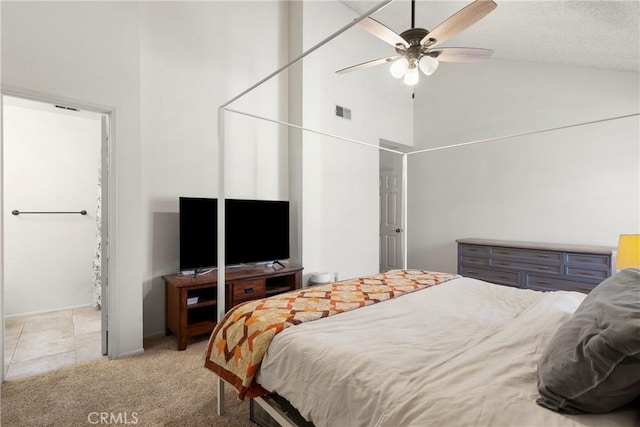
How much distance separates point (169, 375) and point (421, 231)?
419cm

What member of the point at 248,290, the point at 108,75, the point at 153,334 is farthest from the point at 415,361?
the point at 108,75

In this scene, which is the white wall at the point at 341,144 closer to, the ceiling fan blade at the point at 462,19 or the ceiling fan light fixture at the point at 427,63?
the ceiling fan light fixture at the point at 427,63

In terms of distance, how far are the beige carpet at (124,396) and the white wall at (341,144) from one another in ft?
6.51

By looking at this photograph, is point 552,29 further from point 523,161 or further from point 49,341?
point 49,341

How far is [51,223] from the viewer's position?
3832 mm

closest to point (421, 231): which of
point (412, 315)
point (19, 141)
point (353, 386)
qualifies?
point (412, 315)

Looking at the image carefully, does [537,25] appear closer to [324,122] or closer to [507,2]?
[507,2]

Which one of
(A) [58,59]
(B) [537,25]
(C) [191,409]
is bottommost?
(C) [191,409]

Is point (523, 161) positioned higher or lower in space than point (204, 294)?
higher

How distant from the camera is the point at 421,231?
17.5ft

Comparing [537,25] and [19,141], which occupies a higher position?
[537,25]

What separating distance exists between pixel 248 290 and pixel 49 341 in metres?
1.83

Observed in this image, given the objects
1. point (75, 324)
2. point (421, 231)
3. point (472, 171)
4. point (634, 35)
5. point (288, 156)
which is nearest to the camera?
point (634, 35)

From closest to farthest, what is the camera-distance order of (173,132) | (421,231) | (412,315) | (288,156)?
(412,315)
(173,132)
(288,156)
(421,231)
